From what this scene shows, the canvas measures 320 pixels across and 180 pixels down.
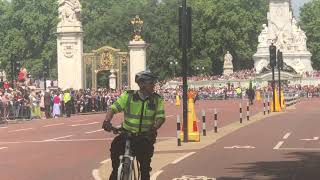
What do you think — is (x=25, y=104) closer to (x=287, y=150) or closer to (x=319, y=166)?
(x=287, y=150)

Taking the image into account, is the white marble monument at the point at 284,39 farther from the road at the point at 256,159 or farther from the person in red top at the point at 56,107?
the road at the point at 256,159

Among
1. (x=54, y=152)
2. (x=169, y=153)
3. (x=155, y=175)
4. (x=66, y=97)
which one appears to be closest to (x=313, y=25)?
(x=66, y=97)

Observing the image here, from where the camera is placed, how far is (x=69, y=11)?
6019 centimetres

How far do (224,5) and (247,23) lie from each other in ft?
15.5

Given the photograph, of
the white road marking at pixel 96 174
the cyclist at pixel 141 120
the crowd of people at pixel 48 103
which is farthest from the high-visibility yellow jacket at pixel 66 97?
the cyclist at pixel 141 120

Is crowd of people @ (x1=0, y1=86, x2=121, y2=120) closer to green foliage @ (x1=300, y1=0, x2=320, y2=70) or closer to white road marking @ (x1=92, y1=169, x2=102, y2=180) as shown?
white road marking @ (x1=92, y1=169, x2=102, y2=180)

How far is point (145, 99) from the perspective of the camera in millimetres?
11266

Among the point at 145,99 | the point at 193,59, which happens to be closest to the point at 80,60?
the point at 145,99

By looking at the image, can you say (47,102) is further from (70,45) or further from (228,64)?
(228,64)

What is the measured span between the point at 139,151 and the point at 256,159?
8459 millimetres

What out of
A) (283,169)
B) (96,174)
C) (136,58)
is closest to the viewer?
(96,174)

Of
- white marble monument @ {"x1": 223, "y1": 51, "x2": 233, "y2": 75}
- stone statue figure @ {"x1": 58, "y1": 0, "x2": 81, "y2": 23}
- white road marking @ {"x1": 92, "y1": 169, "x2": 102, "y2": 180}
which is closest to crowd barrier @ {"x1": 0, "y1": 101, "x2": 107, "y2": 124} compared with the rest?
stone statue figure @ {"x1": 58, "y1": 0, "x2": 81, "y2": 23}

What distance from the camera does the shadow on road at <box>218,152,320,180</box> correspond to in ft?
50.7

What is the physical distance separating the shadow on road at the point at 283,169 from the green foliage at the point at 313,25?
107 meters
